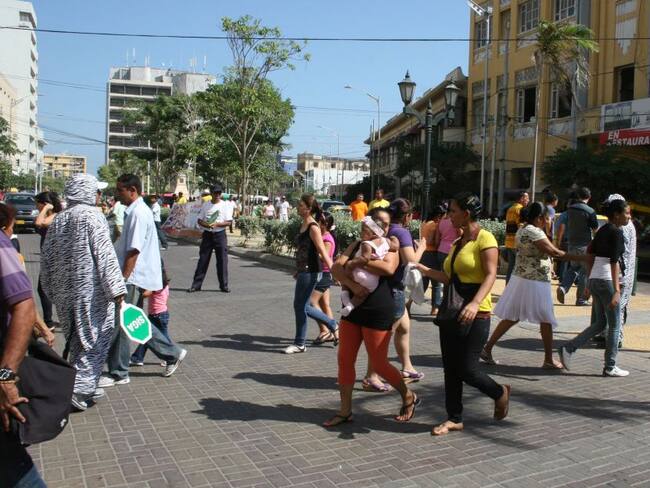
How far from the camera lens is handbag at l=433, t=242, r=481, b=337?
15.6 ft

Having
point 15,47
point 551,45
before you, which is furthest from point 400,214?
point 15,47

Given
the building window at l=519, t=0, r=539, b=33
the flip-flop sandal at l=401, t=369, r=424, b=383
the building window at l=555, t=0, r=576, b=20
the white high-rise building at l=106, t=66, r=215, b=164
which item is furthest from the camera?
the white high-rise building at l=106, t=66, r=215, b=164

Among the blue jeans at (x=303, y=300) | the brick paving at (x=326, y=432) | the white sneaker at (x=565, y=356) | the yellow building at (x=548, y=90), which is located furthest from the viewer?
the yellow building at (x=548, y=90)

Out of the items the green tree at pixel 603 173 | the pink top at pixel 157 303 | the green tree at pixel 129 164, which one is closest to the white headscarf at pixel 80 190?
the pink top at pixel 157 303

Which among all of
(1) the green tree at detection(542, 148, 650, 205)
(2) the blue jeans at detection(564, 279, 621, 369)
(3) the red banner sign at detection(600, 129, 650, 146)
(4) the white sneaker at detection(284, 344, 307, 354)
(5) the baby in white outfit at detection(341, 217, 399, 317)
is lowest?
(4) the white sneaker at detection(284, 344, 307, 354)

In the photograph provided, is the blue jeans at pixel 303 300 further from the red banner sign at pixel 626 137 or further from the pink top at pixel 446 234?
the red banner sign at pixel 626 137

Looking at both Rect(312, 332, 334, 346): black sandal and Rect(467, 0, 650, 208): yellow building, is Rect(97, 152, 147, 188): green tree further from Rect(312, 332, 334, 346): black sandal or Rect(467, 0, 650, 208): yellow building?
Rect(312, 332, 334, 346): black sandal

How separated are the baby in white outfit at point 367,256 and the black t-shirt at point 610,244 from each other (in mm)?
2582

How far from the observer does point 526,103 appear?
33.4m

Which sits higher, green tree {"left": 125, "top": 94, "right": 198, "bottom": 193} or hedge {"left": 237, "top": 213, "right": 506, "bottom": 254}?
green tree {"left": 125, "top": 94, "right": 198, "bottom": 193}

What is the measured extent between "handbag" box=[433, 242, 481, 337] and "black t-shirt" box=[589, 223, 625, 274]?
7.78 feet

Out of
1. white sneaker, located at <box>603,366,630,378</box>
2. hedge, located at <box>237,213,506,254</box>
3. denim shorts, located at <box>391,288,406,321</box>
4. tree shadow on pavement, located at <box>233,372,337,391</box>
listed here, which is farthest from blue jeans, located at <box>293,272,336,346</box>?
hedge, located at <box>237,213,506,254</box>

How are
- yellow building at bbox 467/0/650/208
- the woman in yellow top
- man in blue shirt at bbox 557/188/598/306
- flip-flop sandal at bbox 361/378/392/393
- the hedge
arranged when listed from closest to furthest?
the woman in yellow top → flip-flop sandal at bbox 361/378/392/393 → man in blue shirt at bbox 557/188/598/306 → the hedge → yellow building at bbox 467/0/650/208

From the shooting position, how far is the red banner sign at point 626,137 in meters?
24.0
